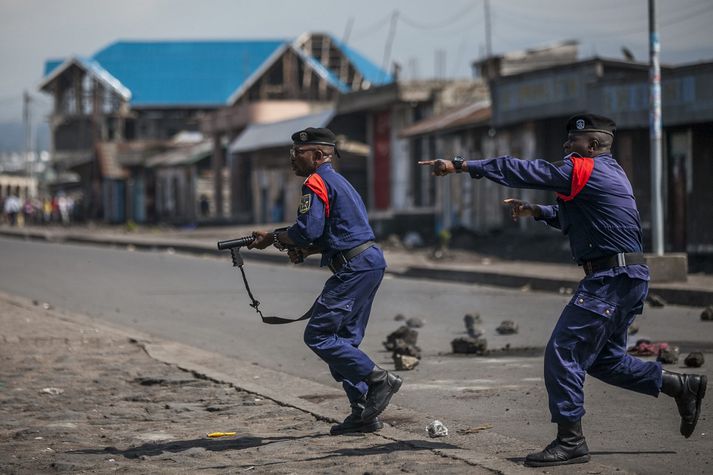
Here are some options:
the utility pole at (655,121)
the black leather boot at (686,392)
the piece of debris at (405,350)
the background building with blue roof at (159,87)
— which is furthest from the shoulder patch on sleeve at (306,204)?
the background building with blue roof at (159,87)

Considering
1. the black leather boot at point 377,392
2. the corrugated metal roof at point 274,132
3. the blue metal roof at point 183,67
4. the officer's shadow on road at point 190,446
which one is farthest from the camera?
the blue metal roof at point 183,67

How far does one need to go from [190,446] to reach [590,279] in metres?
2.32

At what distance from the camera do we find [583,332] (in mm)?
5691

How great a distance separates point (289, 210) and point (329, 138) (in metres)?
40.0

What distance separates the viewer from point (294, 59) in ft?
215

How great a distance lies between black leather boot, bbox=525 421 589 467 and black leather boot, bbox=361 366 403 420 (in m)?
1.11

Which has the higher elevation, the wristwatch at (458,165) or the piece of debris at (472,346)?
the wristwatch at (458,165)

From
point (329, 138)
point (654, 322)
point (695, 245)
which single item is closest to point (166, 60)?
point (695, 245)

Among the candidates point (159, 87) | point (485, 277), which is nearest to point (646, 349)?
point (485, 277)

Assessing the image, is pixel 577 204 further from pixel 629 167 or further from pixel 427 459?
pixel 629 167

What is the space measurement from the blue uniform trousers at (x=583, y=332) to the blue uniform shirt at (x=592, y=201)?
0.10 m

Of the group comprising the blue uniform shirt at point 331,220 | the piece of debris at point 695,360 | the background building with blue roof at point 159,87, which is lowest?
the piece of debris at point 695,360

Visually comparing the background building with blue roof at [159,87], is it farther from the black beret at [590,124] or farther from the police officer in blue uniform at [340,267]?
the black beret at [590,124]

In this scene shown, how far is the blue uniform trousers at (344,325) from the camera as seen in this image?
6.46 m
